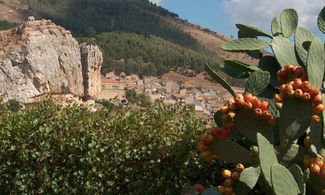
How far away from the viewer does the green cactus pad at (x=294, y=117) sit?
203cm

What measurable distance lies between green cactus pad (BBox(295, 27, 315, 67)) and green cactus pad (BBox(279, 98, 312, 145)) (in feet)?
2.21

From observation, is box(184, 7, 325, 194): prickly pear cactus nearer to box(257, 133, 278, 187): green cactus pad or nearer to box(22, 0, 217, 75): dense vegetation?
box(257, 133, 278, 187): green cactus pad

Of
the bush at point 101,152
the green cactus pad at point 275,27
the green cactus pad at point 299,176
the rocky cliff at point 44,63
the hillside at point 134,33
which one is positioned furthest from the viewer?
the hillside at point 134,33

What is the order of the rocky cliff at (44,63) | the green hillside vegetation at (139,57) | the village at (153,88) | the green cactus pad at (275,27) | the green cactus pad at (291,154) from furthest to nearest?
the green hillside vegetation at (139,57) < the village at (153,88) < the rocky cliff at (44,63) < the green cactus pad at (275,27) < the green cactus pad at (291,154)

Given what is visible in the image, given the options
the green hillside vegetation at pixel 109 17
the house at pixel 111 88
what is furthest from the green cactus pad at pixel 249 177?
the green hillside vegetation at pixel 109 17

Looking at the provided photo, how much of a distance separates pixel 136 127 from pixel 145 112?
1.04 ft

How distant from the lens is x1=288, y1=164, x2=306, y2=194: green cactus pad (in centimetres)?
196

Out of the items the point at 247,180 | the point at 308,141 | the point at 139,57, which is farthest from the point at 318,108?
the point at 139,57

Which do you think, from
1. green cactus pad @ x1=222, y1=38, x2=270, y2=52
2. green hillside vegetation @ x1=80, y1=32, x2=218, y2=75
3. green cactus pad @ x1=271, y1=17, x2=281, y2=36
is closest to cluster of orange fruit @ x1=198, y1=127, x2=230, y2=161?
green cactus pad @ x1=222, y1=38, x2=270, y2=52

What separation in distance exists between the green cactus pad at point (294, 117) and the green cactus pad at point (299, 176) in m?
0.16

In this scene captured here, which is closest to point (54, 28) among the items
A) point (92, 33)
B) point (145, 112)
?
point (92, 33)

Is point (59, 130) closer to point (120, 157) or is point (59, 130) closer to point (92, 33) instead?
point (120, 157)

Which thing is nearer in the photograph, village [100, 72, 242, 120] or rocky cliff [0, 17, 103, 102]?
rocky cliff [0, 17, 103, 102]

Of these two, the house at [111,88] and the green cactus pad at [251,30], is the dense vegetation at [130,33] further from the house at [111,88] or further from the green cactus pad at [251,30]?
the green cactus pad at [251,30]
